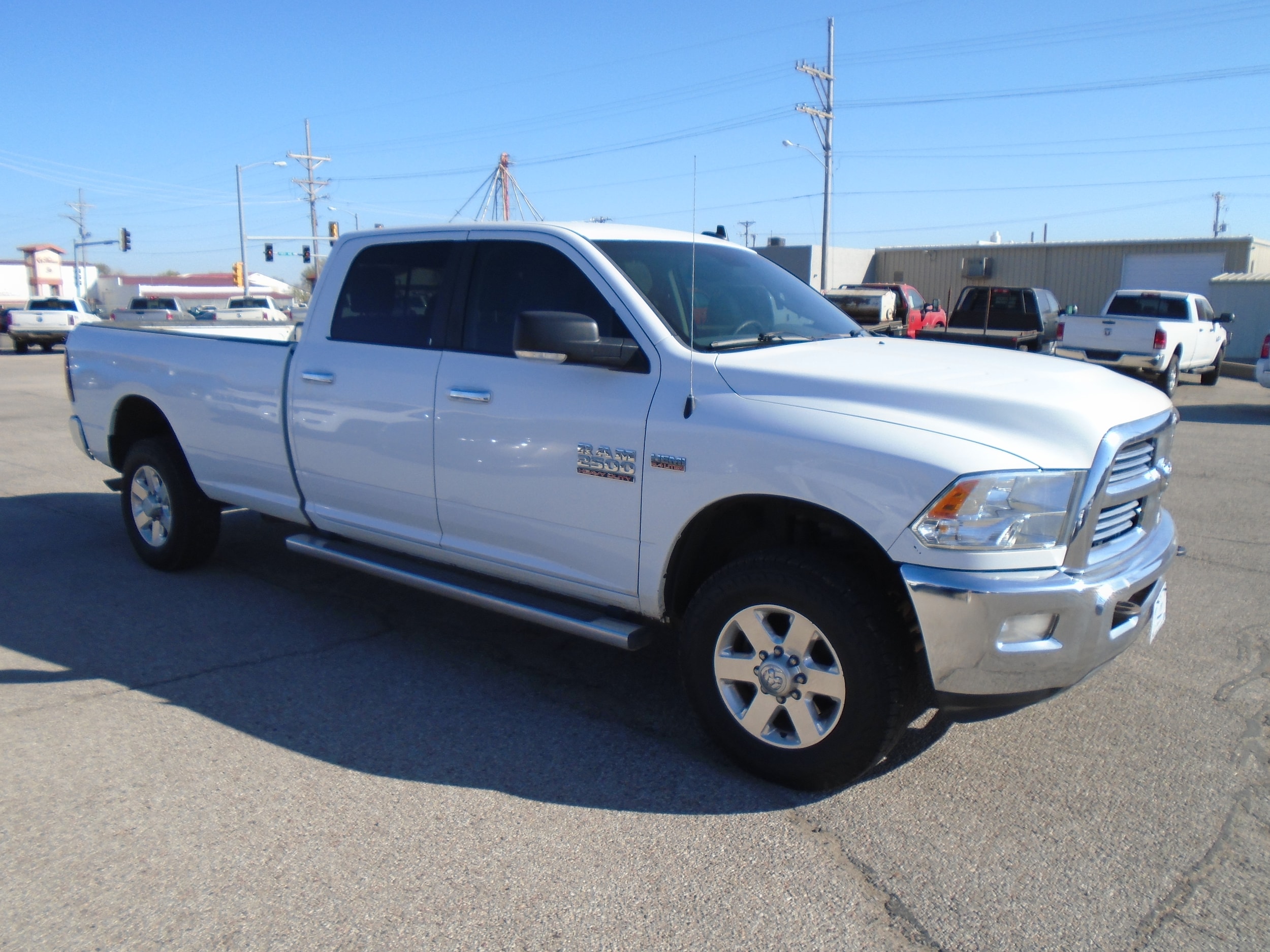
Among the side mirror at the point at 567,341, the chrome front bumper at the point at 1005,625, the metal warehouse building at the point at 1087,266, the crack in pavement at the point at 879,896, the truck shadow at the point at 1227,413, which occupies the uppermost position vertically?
the metal warehouse building at the point at 1087,266

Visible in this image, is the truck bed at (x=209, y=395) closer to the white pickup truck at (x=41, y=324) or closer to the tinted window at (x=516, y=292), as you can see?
the tinted window at (x=516, y=292)

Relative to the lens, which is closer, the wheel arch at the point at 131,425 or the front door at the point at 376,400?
the front door at the point at 376,400

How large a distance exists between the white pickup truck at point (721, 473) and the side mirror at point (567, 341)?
1 centimetres

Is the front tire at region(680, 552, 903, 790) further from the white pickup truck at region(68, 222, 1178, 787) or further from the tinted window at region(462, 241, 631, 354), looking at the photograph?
the tinted window at region(462, 241, 631, 354)

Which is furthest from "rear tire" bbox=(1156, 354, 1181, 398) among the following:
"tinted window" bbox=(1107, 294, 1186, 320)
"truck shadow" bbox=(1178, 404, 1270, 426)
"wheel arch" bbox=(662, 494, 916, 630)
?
"wheel arch" bbox=(662, 494, 916, 630)

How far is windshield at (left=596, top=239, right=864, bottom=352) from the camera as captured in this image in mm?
4113

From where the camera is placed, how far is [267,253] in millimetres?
45750

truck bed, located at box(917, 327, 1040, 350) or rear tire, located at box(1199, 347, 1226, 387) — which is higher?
truck bed, located at box(917, 327, 1040, 350)

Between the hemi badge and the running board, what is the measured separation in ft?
2.13

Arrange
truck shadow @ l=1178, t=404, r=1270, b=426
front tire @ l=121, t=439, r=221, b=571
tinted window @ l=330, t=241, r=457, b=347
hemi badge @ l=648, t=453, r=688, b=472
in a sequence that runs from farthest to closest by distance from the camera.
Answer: truck shadow @ l=1178, t=404, r=1270, b=426 → front tire @ l=121, t=439, r=221, b=571 → tinted window @ l=330, t=241, r=457, b=347 → hemi badge @ l=648, t=453, r=688, b=472

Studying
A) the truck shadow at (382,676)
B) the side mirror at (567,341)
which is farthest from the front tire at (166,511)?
the side mirror at (567,341)

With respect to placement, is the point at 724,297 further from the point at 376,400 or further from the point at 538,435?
the point at 376,400

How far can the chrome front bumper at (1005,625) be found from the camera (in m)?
3.08

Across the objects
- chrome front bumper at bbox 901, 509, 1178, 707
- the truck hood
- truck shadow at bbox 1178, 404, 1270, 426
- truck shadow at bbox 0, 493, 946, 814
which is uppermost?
the truck hood
